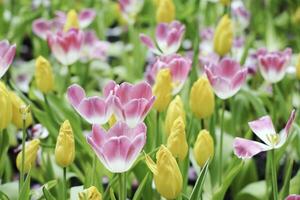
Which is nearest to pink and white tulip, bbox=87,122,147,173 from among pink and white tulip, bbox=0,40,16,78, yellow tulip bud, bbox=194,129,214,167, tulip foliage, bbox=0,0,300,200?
tulip foliage, bbox=0,0,300,200

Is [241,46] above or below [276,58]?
below

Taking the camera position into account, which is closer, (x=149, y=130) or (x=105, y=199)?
(x=105, y=199)

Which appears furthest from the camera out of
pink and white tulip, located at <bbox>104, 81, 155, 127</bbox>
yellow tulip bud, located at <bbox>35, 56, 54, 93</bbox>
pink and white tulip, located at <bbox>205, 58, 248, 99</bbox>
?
yellow tulip bud, located at <bbox>35, 56, 54, 93</bbox>

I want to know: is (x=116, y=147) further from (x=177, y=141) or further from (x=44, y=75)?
(x=44, y=75)

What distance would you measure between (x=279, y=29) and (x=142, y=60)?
662mm

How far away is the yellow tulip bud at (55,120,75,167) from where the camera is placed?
1289mm

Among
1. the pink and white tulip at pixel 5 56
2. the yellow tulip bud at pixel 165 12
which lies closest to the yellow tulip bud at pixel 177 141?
Answer: the pink and white tulip at pixel 5 56

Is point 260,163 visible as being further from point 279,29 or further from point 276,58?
point 279,29

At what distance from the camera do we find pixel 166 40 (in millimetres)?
1826

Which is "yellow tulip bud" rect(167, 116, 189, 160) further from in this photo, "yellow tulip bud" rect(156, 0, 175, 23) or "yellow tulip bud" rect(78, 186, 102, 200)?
"yellow tulip bud" rect(156, 0, 175, 23)

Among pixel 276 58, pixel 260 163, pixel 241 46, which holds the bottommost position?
pixel 260 163

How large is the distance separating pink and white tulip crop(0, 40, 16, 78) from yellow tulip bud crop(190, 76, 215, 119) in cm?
36

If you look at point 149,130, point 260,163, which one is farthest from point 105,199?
point 260,163

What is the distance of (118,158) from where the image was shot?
1213mm
